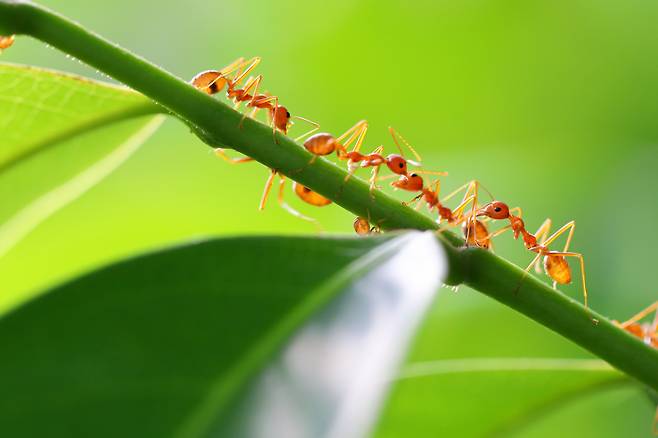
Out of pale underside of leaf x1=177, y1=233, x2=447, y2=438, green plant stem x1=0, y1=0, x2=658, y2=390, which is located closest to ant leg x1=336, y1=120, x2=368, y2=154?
green plant stem x1=0, y1=0, x2=658, y2=390

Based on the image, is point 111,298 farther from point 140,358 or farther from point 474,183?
point 474,183

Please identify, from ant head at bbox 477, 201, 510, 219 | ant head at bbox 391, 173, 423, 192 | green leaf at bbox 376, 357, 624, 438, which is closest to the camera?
green leaf at bbox 376, 357, 624, 438

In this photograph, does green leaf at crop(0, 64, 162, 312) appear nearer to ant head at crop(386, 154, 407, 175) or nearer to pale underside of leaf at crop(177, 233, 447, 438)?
pale underside of leaf at crop(177, 233, 447, 438)

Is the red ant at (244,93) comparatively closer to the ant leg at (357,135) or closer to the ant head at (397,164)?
the ant leg at (357,135)

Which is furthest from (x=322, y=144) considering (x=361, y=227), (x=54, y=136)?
(x=54, y=136)

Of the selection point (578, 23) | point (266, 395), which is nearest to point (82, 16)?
point (578, 23)

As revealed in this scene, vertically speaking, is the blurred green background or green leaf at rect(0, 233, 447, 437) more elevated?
the blurred green background

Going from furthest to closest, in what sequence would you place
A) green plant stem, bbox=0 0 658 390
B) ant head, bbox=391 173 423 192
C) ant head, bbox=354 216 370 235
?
1. ant head, bbox=391 173 423 192
2. ant head, bbox=354 216 370 235
3. green plant stem, bbox=0 0 658 390
